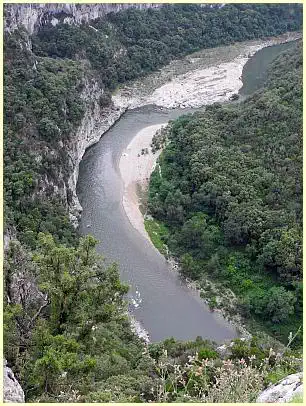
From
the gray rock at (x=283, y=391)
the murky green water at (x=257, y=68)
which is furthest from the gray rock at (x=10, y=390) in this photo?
the murky green water at (x=257, y=68)

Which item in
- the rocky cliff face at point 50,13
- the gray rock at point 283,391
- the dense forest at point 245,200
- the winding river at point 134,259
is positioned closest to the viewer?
the gray rock at point 283,391

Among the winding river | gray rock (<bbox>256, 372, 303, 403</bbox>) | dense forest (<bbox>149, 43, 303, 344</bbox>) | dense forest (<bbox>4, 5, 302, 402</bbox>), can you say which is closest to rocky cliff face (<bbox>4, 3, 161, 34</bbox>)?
dense forest (<bbox>4, 5, 302, 402</bbox>)

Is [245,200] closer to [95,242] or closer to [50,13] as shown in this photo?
[95,242]

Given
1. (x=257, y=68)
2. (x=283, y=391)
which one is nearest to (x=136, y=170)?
(x=257, y=68)

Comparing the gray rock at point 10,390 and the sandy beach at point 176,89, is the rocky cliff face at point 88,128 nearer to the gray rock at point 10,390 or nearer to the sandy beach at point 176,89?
the sandy beach at point 176,89

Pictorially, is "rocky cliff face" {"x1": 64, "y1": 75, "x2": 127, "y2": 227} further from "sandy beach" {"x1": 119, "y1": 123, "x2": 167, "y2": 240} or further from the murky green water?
the murky green water

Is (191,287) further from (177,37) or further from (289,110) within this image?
(177,37)

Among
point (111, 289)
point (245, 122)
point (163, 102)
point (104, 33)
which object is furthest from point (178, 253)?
point (104, 33)
